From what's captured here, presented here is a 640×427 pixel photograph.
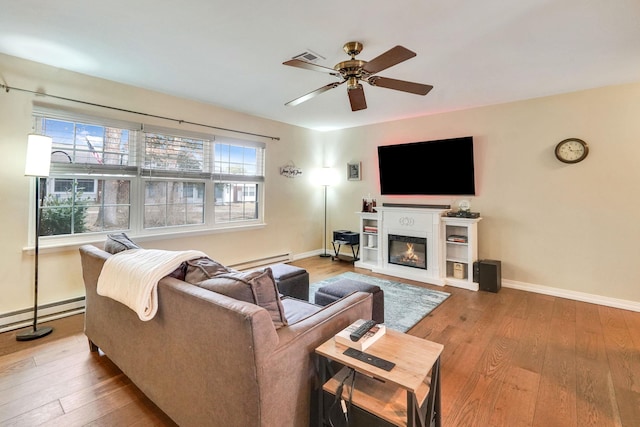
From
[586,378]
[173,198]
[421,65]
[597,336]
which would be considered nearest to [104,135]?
[173,198]

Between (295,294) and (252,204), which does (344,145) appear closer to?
(252,204)

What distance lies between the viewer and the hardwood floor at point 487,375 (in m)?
1.67

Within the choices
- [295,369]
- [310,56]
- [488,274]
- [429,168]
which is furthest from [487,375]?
[429,168]

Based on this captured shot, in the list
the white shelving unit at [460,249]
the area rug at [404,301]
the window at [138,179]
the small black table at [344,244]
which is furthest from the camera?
the small black table at [344,244]

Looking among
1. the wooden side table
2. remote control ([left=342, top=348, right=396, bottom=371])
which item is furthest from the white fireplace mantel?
remote control ([left=342, top=348, right=396, bottom=371])

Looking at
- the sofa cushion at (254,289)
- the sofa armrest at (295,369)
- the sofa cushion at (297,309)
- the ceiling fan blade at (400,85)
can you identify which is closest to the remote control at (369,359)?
the sofa armrest at (295,369)

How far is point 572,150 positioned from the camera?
11.3 ft

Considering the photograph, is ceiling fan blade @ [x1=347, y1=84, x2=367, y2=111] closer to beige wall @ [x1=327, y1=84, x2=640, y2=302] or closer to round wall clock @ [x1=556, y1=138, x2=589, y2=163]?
beige wall @ [x1=327, y1=84, x2=640, y2=302]

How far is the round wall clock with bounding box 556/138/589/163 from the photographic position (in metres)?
3.36

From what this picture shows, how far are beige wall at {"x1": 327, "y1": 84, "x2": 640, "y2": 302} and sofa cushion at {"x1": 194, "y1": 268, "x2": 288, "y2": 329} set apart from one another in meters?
3.69

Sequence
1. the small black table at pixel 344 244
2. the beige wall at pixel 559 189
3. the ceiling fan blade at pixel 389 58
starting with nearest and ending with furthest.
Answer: the ceiling fan blade at pixel 389 58 < the beige wall at pixel 559 189 < the small black table at pixel 344 244

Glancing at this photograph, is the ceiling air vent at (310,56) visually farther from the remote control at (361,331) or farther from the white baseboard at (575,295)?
the white baseboard at (575,295)

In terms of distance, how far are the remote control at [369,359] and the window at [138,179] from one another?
326cm

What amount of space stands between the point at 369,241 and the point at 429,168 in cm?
154
